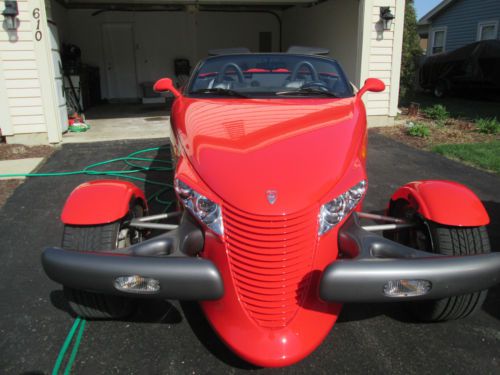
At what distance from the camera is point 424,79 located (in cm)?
1647

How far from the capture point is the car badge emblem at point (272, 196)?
2.07 m

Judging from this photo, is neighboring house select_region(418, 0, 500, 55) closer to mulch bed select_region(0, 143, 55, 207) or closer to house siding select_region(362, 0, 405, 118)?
house siding select_region(362, 0, 405, 118)

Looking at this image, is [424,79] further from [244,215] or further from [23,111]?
[244,215]

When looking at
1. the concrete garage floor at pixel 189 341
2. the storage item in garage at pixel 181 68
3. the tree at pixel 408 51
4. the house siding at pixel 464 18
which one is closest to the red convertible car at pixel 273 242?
the concrete garage floor at pixel 189 341

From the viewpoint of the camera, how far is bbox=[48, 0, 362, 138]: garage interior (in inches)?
508

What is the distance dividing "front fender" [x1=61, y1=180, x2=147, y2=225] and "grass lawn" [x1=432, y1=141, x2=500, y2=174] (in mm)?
5381

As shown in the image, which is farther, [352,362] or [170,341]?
[170,341]

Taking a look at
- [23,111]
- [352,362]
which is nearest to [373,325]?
[352,362]

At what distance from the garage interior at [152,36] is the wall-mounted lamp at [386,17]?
356 cm

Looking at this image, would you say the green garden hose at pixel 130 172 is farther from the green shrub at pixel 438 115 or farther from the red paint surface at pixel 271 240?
the green shrub at pixel 438 115

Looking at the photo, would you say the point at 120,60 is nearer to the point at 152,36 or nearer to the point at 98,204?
the point at 152,36

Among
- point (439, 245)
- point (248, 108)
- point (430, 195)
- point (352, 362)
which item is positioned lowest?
point (352, 362)

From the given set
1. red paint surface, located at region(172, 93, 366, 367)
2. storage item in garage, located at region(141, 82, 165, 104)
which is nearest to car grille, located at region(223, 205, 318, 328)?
red paint surface, located at region(172, 93, 366, 367)

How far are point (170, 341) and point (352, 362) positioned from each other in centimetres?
107
